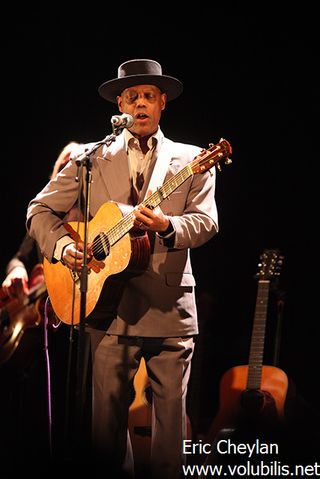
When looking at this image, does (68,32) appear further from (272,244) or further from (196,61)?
(272,244)

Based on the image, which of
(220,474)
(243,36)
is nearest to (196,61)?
(243,36)

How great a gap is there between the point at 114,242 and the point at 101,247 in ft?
0.42

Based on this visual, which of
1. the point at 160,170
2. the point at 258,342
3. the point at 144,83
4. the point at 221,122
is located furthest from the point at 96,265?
the point at 221,122

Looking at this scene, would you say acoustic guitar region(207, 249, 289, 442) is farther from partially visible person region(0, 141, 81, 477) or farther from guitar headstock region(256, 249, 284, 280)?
partially visible person region(0, 141, 81, 477)

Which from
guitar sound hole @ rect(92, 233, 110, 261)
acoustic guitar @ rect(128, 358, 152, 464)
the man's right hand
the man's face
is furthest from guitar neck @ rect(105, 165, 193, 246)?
acoustic guitar @ rect(128, 358, 152, 464)

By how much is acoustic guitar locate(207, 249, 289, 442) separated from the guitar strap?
4.16 ft

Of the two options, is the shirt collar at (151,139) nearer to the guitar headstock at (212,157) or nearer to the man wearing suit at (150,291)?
the man wearing suit at (150,291)

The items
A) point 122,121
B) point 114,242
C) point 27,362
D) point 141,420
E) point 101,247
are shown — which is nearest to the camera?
point 122,121

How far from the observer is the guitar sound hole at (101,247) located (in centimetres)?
336

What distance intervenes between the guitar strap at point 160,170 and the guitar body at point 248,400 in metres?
1.53

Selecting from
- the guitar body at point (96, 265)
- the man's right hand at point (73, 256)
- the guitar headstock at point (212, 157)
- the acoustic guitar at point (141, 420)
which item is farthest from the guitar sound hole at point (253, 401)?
the guitar headstock at point (212, 157)

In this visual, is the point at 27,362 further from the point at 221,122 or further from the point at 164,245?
the point at 221,122

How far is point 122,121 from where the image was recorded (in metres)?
3.14

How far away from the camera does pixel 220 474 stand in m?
3.10
